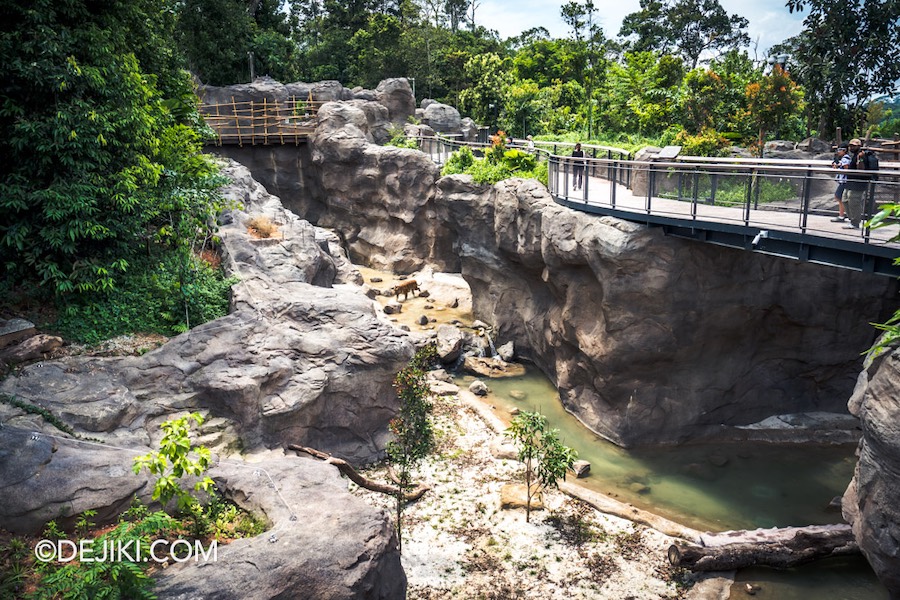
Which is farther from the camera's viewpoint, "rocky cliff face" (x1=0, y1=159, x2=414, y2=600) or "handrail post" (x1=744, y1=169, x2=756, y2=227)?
"handrail post" (x1=744, y1=169, x2=756, y2=227)

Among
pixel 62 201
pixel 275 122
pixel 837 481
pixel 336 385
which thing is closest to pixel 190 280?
pixel 62 201

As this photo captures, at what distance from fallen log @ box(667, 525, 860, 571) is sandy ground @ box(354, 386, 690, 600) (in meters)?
0.44

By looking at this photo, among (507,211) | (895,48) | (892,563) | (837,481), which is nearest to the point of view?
(892,563)

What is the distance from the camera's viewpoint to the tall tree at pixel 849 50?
26.6 m

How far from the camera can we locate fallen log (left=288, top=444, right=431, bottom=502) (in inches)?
490

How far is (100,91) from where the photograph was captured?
1263cm

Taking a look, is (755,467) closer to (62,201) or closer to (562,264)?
(562,264)

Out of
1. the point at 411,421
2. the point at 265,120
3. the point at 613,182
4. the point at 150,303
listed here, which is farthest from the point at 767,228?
the point at 265,120

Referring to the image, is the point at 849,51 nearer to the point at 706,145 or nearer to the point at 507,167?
the point at 706,145

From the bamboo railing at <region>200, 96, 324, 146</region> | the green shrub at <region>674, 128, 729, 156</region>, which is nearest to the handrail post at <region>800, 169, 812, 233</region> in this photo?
the green shrub at <region>674, 128, 729, 156</region>

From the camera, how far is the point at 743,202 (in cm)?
1314

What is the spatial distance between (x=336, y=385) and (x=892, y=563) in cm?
973

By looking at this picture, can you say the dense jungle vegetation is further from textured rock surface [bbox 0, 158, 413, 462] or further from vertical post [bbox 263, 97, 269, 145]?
vertical post [bbox 263, 97, 269, 145]

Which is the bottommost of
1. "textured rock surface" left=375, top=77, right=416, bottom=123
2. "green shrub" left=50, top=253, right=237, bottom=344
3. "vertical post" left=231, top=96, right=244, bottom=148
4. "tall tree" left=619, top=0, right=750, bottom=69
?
"green shrub" left=50, top=253, right=237, bottom=344
